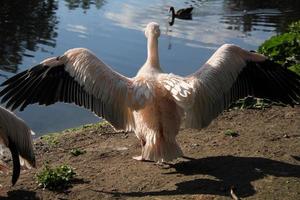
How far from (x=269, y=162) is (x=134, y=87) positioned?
1858mm

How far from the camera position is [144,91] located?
21.9 ft

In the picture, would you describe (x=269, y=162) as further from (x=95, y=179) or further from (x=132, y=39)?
(x=132, y=39)

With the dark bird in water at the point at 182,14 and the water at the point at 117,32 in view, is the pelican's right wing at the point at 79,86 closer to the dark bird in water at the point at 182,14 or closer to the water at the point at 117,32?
the water at the point at 117,32

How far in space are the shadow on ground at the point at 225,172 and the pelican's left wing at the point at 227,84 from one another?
0.53 m

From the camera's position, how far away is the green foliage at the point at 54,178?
635 centimetres

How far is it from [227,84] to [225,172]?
4.08 ft

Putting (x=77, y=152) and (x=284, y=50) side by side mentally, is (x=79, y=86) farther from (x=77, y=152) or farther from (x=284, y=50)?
(x=284, y=50)

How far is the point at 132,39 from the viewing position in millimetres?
17625

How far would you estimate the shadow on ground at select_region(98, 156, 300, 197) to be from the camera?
602cm

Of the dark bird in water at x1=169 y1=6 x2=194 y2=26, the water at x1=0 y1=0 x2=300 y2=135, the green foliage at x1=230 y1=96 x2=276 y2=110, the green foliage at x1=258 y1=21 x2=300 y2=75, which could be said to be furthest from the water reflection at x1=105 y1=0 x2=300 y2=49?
the green foliage at x1=230 y1=96 x2=276 y2=110

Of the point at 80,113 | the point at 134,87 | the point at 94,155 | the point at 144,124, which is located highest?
the point at 134,87

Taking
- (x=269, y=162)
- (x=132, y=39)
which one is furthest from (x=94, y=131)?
(x=132, y=39)

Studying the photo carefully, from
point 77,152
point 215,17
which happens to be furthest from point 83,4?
point 77,152

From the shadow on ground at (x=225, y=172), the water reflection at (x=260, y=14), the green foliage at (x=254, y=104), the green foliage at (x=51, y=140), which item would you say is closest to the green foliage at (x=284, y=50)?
the green foliage at (x=254, y=104)
